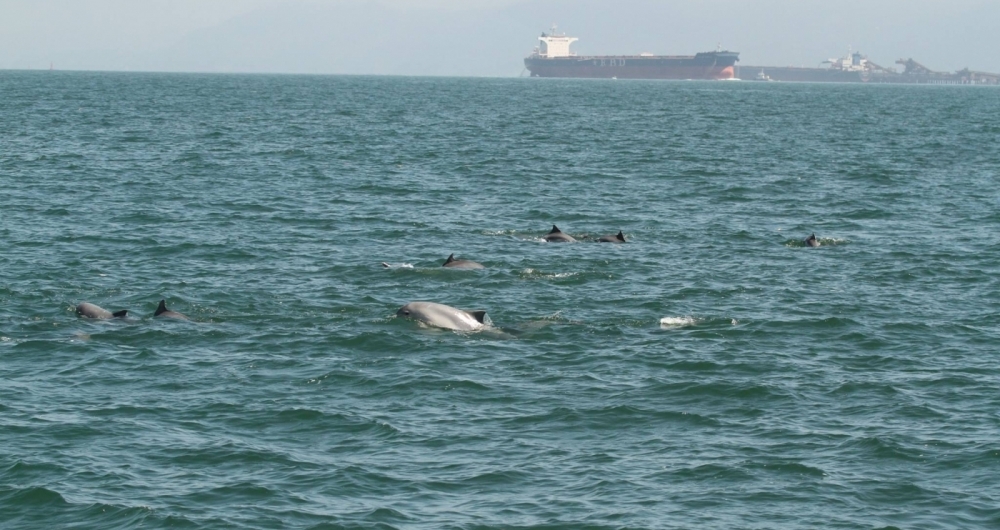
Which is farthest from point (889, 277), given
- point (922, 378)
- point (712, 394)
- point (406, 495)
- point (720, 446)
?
point (406, 495)

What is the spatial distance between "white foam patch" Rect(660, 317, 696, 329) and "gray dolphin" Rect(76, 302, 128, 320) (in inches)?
545

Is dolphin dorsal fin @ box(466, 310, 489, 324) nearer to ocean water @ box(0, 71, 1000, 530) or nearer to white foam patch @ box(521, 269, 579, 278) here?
ocean water @ box(0, 71, 1000, 530)

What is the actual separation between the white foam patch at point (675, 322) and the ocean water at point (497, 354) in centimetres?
12

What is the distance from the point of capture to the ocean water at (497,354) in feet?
67.8

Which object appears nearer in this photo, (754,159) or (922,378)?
(922,378)

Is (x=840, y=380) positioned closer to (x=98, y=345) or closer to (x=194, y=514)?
(x=194, y=514)

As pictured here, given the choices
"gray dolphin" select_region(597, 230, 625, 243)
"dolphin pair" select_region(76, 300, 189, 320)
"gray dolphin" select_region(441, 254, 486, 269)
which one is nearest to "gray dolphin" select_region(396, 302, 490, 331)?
"dolphin pair" select_region(76, 300, 189, 320)

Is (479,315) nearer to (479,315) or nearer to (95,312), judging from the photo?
(479,315)

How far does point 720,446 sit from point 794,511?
10.1 ft

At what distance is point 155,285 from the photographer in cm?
3619

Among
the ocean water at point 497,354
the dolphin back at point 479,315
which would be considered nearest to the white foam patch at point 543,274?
the ocean water at point 497,354

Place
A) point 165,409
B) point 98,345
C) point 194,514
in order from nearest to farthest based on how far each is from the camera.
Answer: point 194,514
point 165,409
point 98,345

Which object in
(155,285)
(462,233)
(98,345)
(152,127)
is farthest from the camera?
(152,127)

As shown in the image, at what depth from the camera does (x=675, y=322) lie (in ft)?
106
